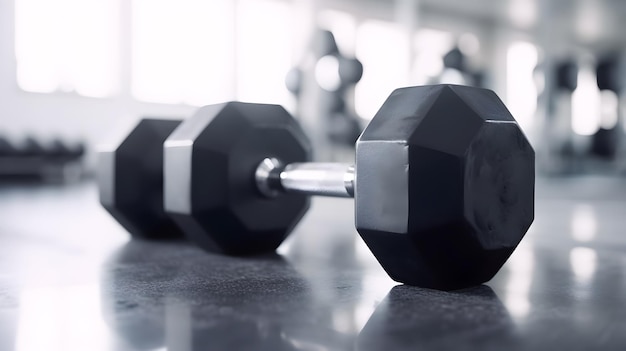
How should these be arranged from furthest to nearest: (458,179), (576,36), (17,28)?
(576,36) < (17,28) < (458,179)

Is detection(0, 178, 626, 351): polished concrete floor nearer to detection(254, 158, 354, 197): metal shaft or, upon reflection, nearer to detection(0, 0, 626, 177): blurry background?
detection(254, 158, 354, 197): metal shaft

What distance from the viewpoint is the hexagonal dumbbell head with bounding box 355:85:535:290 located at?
0.56m

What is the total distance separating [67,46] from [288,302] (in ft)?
17.1

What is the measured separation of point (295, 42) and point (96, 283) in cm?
594

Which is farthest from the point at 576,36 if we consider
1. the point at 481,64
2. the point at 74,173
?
the point at 74,173

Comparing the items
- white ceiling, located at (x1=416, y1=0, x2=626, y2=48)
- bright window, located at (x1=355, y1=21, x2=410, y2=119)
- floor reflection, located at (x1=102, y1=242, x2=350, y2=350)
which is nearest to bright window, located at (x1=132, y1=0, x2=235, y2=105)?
bright window, located at (x1=355, y1=21, x2=410, y2=119)

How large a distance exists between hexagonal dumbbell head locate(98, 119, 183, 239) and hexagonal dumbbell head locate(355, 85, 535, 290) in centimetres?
54

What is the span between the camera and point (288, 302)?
1.86ft

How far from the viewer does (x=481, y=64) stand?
8.18 meters

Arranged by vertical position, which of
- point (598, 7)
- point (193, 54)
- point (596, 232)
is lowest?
point (596, 232)

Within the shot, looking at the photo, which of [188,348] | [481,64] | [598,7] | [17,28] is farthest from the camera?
[481,64]

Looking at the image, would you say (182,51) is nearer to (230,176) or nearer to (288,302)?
(230,176)

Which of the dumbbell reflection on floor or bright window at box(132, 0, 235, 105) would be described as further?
bright window at box(132, 0, 235, 105)

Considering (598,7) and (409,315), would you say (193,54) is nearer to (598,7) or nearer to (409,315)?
(598,7)
